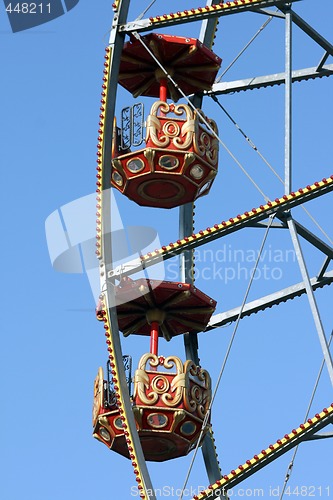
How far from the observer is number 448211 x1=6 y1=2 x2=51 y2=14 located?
34.8 meters

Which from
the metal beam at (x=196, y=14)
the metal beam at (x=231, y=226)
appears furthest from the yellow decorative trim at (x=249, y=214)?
the metal beam at (x=196, y=14)

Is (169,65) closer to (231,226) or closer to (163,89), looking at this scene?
(163,89)

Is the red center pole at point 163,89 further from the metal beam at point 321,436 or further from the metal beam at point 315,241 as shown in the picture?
the metal beam at point 321,436

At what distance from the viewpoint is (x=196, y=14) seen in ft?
106

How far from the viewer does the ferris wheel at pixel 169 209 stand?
31156 mm

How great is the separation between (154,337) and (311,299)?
4.23m

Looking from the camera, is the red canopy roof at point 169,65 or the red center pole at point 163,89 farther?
the red center pole at point 163,89

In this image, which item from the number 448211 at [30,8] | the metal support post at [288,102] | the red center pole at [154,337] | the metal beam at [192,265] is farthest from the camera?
the number 448211 at [30,8]

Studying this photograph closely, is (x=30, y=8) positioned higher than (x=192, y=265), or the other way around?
(x=30, y=8)

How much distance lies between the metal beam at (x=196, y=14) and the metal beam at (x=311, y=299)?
3.73 metres

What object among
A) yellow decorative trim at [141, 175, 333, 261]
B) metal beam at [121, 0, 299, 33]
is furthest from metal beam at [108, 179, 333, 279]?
metal beam at [121, 0, 299, 33]

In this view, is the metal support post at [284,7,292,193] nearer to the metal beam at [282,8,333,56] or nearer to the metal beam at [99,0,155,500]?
the metal beam at [282,8,333,56]

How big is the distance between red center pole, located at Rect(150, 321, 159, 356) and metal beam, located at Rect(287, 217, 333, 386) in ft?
11.3

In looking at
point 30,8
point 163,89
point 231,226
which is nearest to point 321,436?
point 231,226
